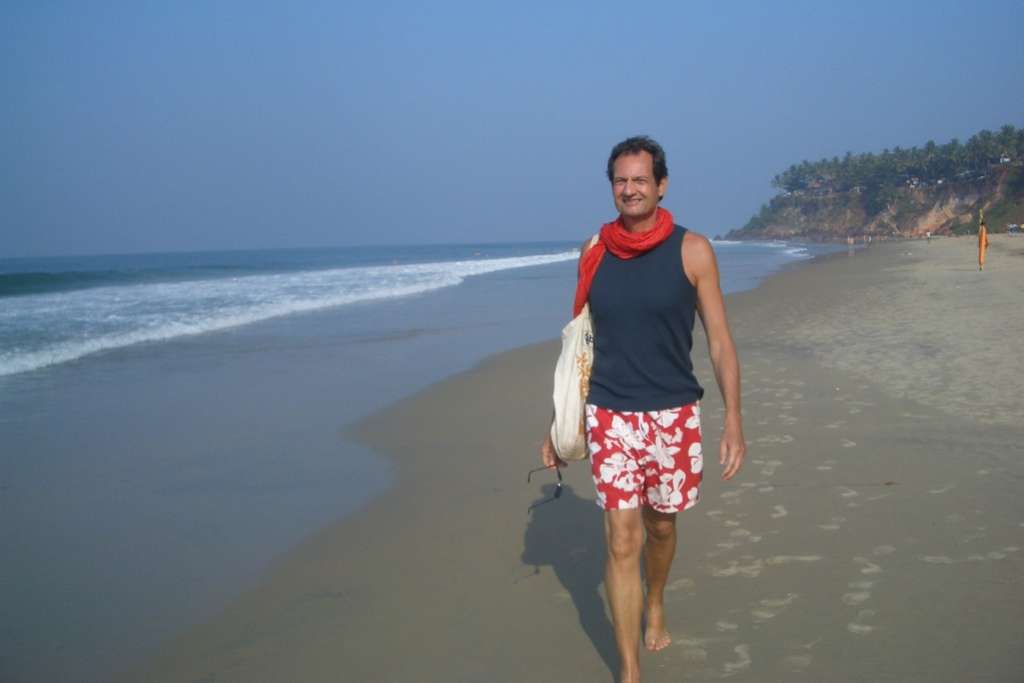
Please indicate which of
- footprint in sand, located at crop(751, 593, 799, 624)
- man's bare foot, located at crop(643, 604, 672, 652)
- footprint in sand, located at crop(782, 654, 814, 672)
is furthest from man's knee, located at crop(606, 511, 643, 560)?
footprint in sand, located at crop(751, 593, 799, 624)

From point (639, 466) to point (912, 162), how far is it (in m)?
97.9

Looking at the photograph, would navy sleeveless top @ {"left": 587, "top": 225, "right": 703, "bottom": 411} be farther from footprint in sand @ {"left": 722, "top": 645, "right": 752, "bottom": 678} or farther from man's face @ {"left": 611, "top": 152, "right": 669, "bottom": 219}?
footprint in sand @ {"left": 722, "top": 645, "right": 752, "bottom": 678}

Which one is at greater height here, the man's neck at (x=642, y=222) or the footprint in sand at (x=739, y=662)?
the man's neck at (x=642, y=222)

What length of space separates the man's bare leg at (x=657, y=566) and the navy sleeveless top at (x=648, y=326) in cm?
47

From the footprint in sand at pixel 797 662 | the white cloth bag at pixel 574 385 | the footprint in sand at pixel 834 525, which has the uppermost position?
the white cloth bag at pixel 574 385

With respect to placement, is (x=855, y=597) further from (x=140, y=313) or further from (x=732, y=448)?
(x=140, y=313)

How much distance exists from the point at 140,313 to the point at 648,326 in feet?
53.9

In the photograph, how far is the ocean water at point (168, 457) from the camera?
367 centimetres

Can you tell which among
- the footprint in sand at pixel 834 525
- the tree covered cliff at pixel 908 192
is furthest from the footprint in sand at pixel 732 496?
the tree covered cliff at pixel 908 192

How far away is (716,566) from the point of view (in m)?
3.69

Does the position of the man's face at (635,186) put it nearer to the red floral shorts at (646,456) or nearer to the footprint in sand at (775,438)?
the red floral shorts at (646,456)

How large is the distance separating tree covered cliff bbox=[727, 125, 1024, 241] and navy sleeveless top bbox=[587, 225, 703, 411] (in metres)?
65.3

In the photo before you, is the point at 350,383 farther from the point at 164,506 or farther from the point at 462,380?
the point at 164,506

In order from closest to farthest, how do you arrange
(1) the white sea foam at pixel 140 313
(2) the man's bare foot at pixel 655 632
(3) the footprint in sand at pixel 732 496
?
(2) the man's bare foot at pixel 655 632 < (3) the footprint in sand at pixel 732 496 < (1) the white sea foam at pixel 140 313
